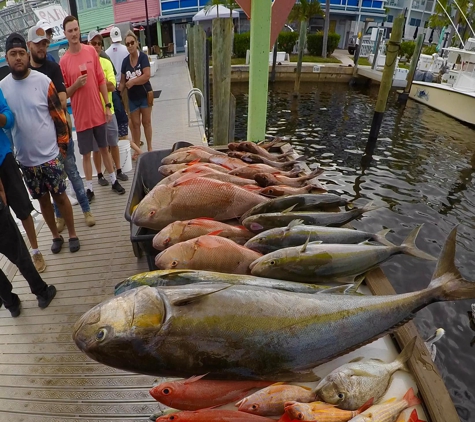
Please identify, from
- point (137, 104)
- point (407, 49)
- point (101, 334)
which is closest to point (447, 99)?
point (407, 49)

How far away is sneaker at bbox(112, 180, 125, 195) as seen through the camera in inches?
235

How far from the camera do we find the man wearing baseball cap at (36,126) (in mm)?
3650

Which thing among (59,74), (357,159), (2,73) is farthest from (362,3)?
(59,74)

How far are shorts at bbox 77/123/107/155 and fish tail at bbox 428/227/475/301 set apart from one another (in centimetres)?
495

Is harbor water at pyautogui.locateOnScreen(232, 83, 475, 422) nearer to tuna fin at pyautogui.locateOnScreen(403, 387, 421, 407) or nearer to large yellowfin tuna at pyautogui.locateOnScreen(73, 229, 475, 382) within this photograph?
tuna fin at pyautogui.locateOnScreen(403, 387, 421, 407)

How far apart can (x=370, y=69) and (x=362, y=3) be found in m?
22.6

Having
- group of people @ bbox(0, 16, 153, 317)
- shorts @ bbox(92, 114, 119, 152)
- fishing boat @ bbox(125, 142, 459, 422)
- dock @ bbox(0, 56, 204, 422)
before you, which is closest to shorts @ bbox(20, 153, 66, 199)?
group of people @ bbox(0, 16, 153, 317)

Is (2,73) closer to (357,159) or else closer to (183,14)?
(357,159)

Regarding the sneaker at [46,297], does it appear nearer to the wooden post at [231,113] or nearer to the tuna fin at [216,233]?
the tuna fin at [216,233]

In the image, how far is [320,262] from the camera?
2.46 m

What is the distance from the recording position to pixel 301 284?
2.27m

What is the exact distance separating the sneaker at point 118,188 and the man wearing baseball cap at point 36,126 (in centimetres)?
162

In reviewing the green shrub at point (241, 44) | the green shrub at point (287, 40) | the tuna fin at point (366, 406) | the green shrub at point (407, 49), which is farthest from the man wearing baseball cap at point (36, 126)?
the green shrub at point (407, 49)

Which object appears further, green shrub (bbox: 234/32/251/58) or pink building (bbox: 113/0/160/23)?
pink building (bbox: 113/0/160/23)
